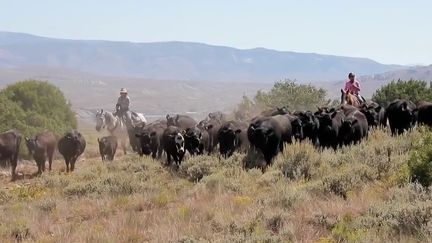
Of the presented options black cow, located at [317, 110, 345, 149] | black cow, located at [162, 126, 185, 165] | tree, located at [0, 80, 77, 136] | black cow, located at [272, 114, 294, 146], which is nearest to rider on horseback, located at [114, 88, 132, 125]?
tree, located at [0, 80, 77, 136]

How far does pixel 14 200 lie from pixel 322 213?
9.05m

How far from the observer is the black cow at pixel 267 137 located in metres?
17.0

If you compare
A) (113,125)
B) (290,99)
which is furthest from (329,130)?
(290,99)

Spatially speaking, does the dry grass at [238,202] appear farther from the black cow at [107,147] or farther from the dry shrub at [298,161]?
the black cow at [107,147]

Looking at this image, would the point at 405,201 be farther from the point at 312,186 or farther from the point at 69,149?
the point at 69,149

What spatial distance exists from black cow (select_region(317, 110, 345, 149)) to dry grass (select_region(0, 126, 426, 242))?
3.15 feet

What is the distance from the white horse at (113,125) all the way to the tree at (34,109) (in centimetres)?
378

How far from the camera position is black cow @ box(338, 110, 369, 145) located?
18125mm

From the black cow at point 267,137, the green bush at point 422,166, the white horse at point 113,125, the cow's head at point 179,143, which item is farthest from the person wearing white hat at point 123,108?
the green bush at point 422,166

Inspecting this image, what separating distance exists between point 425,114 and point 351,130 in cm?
358

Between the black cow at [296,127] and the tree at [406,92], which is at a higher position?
the tree at [406,92]

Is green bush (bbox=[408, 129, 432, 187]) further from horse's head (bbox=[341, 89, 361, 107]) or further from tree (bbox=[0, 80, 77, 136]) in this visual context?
tree (bbox=[0, 80, 77, 136])

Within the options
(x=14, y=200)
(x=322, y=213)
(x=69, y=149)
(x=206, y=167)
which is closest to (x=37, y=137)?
(x=69, y=149)

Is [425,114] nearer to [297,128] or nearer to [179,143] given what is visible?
[297,128]
